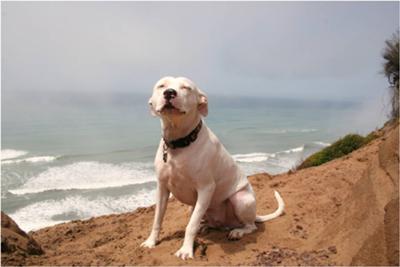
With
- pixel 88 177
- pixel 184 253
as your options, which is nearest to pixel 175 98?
pixel 184 253

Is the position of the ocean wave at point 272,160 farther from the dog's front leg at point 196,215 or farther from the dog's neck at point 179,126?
the dog's neck at point 179,126

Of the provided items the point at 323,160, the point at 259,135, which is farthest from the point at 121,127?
the point at 323,160

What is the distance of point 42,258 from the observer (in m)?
4.91

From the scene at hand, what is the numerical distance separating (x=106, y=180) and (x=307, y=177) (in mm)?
12120

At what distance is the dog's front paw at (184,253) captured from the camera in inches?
174

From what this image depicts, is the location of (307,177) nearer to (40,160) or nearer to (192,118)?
(192,118)

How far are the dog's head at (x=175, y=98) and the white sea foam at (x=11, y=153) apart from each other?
2104 cm

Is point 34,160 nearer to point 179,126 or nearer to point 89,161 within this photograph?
point 89,161

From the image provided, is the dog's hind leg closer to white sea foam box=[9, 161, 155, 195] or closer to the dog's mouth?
the dog's mouth

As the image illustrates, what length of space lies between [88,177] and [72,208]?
474cm

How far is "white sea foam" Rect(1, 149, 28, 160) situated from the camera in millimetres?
22928

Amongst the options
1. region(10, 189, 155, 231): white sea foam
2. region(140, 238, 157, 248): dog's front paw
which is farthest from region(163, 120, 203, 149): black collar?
region(10, 189, 155, 231): white sea foam

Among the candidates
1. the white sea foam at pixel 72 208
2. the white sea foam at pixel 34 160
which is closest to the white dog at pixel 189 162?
the white sea foam at pixel 72 208

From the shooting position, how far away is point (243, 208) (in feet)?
16.6
